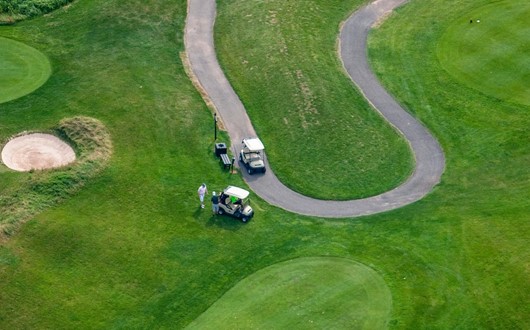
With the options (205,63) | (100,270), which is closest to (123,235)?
(100,270)

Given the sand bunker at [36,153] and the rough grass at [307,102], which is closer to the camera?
the sand bunker at [36,153]

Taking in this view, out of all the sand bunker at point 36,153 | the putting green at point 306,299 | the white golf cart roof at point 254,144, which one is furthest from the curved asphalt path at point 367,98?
the sand bunker at point 36,153

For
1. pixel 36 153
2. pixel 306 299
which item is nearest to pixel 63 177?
pixel 36 153

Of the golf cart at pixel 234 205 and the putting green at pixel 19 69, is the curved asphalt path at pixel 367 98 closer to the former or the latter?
the golf cart at pixel 234 205

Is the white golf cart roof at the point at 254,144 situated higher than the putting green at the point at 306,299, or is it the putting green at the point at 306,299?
the white golf cart roof at the point at 254,144

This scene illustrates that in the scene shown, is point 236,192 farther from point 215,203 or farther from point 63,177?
point 63,177

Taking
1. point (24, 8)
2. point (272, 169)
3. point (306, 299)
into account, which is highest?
point (24, 8)
